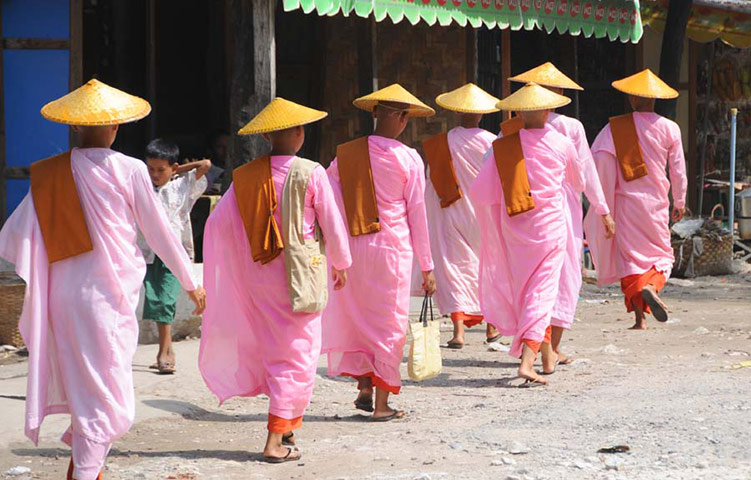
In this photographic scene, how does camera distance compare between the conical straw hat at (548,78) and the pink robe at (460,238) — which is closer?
the conical straw hat at (548,78)

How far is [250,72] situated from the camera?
34.0 feet

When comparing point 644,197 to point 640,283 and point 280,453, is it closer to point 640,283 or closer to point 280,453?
point 640,283

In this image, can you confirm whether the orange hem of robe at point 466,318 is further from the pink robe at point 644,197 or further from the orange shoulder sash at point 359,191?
the orange shoulder sash at point 359,191

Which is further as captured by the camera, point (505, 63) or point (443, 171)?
point (505, 63)

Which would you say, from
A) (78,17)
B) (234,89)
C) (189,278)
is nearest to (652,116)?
(234,89)

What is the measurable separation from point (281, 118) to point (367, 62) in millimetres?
6239

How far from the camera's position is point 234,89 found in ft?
34.2

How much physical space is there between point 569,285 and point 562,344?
1529 millimetres

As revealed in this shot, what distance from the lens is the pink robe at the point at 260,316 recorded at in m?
6.45

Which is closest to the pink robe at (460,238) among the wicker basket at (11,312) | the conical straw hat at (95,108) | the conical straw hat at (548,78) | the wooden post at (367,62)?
the conical straw hat at (548,78)

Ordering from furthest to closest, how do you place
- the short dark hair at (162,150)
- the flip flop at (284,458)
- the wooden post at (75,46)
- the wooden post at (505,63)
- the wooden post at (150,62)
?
the wooden post at (505,63) → the wooden post at (150,62) → the wooden post at (75,46) → the short dark hair at (162,150) → the flip flop at (284,458)

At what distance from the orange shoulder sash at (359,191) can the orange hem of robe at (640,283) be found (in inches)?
151

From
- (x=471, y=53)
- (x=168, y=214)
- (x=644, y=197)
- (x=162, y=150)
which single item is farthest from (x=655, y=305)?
(x=471, y=53)

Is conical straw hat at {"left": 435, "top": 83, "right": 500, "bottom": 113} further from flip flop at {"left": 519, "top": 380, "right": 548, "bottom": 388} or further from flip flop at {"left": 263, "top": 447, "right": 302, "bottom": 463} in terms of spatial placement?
flip flop at {"left": 263, "top": 447, "right": 302, "bottom": 463}
